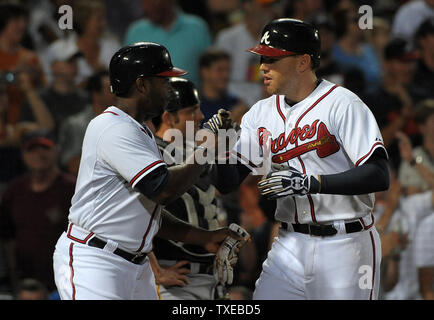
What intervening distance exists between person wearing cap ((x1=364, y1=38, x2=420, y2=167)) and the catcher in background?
8.10ft

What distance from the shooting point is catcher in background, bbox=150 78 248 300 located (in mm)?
4477

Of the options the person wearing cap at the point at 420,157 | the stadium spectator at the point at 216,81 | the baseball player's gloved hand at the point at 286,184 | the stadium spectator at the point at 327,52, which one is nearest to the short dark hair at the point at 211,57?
the stadium spectator at the point at 216,81

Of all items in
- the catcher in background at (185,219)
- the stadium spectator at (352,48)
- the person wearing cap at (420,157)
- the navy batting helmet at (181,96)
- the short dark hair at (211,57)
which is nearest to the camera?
the catcher in background at (185,219)

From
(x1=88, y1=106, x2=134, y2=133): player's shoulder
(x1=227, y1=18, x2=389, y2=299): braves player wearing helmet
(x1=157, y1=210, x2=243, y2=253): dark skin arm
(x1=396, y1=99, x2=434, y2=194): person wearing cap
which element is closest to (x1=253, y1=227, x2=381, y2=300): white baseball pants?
(x1=227, y1=18, x2=389, y2=299): braves player wearing helmet

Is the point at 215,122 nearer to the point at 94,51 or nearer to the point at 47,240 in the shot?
the point at 47,240

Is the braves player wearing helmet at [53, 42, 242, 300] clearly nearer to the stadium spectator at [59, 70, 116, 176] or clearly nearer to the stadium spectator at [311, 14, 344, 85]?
the stadium spectator at [59, 70, 116, 176]

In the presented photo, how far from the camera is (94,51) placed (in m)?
7.29

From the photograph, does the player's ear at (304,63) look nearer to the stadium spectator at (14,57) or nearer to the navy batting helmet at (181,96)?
the navy batting helmet at (181,96)

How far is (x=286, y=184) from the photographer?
11.7 feet

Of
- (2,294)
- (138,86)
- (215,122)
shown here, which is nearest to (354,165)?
(215,122)

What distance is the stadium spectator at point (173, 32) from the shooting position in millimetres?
7070

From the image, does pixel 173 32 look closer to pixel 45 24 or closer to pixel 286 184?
pixel 45 24

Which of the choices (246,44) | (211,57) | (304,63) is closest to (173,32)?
(211,57)

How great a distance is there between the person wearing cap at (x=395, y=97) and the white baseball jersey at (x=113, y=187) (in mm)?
3437
